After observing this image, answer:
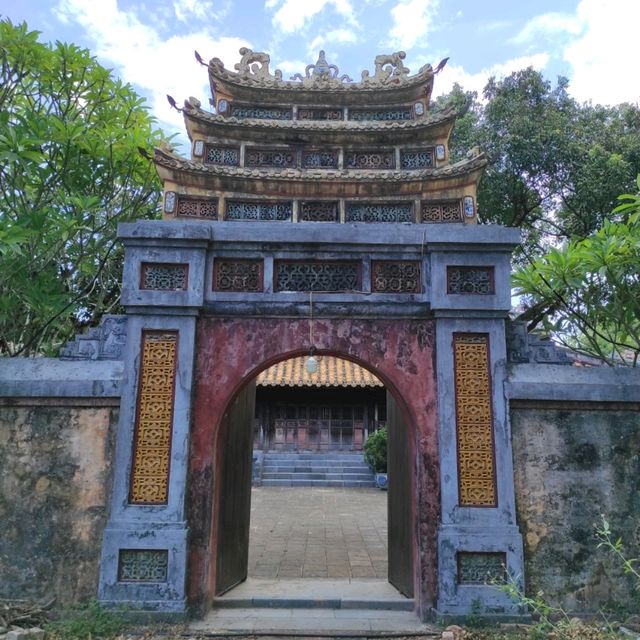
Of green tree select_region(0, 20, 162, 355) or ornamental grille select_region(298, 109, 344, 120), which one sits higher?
ornamental grille select_region(298, 109, 344, 120)

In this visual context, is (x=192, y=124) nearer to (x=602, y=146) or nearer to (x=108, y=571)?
(x=108, y=571)

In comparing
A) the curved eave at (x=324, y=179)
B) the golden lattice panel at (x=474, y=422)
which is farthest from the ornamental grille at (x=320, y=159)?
the golden lattice panel at (x=474, y=422)

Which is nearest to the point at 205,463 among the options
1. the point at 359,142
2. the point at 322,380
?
the point at 359,142

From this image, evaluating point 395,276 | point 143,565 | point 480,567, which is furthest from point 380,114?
point 143,565

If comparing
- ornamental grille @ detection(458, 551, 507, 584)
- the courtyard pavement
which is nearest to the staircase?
the courtyard pavement

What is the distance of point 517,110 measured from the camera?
1245cm

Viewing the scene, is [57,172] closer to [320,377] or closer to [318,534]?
[318,534]

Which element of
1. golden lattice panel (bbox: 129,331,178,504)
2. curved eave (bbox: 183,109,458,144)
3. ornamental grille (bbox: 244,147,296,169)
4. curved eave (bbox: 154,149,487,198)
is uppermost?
curved eave (bbox: 183,109,458,144)

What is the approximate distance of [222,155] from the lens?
8.58 metres

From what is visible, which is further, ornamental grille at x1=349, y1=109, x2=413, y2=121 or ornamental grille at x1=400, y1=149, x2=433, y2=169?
ornamental grille at x1=349, y1=109, x2=413, y2=121

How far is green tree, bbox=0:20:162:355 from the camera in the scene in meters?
6.04

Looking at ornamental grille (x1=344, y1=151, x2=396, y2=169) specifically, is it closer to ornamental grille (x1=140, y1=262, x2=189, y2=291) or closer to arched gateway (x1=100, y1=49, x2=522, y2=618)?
arched gateway (x1=100, y1=49, x2=522, y2=618)

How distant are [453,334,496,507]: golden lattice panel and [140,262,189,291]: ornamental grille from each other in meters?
2.72

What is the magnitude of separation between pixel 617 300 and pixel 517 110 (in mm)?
8552
